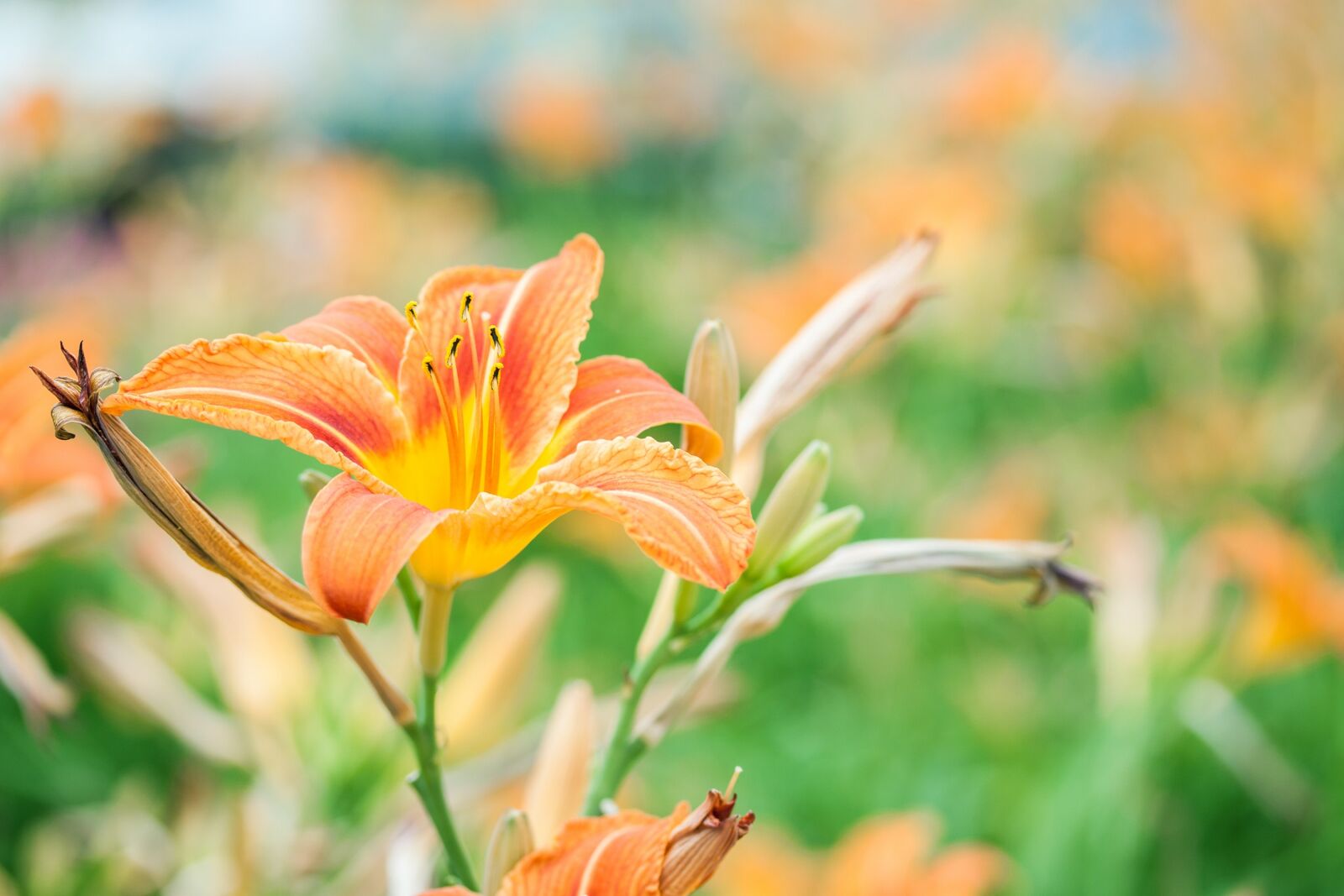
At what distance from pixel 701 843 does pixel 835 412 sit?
4.98 feet

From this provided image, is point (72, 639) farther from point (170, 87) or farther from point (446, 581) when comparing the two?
point (170, 87)

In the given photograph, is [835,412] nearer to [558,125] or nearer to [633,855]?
[633,855]

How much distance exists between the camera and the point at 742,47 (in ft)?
12.1

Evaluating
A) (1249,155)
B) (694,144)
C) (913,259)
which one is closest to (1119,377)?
(1249,155)

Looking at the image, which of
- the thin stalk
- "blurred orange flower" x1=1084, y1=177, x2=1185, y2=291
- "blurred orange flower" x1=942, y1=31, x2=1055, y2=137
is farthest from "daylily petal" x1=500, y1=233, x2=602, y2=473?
"blurred orange flower" x1=942, y1=31, x2=1055, y2=137

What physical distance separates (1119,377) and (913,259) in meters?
2.20

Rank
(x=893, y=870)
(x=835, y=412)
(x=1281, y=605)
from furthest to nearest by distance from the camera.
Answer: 1. (x=835, y=412)
2. (x=1281, y=605)
3. (x=893, y=870)

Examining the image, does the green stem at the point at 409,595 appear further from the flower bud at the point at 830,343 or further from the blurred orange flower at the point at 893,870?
the blurred orange flower at the point at 893,870

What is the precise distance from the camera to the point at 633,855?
0.46 meters

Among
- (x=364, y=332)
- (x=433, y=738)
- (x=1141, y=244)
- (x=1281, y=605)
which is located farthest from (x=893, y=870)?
(x=1141, y=244)

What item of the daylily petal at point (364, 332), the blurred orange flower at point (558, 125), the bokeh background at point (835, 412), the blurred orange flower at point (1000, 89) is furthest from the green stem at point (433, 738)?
the blurred orange flower at point (558, 125)

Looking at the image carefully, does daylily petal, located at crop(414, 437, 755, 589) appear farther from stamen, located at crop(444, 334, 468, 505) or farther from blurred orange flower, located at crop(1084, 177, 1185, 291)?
blurred orange flower, located at crop(1084, 177, 1185, 291)

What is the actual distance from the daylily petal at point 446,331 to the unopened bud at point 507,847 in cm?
18

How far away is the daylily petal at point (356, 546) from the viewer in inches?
16.0
